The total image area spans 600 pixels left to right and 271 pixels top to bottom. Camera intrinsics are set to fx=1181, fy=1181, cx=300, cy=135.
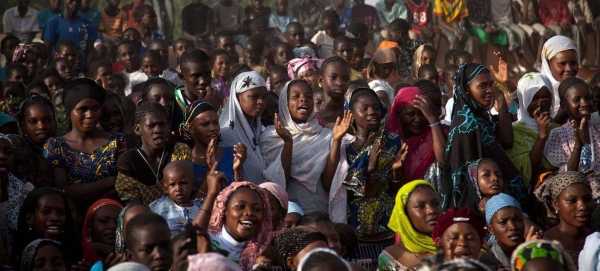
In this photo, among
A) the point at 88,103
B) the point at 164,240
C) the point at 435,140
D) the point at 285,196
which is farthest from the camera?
the point at 435,140

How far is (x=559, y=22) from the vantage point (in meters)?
18.2

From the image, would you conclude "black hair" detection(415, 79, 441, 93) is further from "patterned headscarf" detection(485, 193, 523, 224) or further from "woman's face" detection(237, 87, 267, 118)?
"patterned headscarf" detection(485, 193, 523, 224)

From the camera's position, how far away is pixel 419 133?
9.45 metres

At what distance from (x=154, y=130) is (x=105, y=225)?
2.76ft

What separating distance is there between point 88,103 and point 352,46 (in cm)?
537

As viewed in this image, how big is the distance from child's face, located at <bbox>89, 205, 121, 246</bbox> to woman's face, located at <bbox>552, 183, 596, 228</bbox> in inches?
122

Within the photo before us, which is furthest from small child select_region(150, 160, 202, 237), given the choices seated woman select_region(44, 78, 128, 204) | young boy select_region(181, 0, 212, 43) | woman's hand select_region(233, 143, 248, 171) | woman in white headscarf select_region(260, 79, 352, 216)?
young boy select_region(181, 0, 212, 43)

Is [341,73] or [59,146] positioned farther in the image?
[341,73]

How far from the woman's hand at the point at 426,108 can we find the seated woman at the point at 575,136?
0.96 metres

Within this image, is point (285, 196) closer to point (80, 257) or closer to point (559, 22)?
point (80, 257)

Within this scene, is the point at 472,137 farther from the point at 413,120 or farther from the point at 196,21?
the point at 196,21

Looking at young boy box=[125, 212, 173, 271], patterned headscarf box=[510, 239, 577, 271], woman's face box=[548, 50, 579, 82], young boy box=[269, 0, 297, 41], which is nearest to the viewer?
patterned headscarf box=[510, 239, 577, 271]

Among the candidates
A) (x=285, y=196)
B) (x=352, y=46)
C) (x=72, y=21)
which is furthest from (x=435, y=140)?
(x=72, y=21)

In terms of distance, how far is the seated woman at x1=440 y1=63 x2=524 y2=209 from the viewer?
9.01 meters
